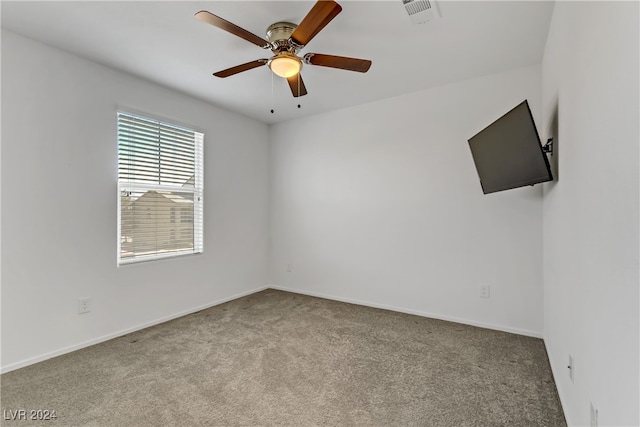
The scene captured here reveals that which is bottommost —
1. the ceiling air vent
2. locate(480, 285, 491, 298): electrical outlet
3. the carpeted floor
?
the carpeted floor

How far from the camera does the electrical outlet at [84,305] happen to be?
254cm

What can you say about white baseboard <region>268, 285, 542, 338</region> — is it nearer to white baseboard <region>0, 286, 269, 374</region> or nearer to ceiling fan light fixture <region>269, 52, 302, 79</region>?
white baseboard <region>0, 286, 269, 374</region>

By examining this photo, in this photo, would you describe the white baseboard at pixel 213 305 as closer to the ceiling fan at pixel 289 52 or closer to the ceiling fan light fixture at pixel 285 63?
the ceiling fan at pixel 289 52

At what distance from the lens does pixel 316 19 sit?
1.65m

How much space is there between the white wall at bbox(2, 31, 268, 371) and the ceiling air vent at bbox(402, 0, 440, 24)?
255 cm

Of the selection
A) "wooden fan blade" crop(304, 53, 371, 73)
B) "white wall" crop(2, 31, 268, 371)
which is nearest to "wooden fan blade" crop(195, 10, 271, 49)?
"wooden fan blade" crop(304, 53, 371, 73)

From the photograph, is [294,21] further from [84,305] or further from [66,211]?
[84,305]

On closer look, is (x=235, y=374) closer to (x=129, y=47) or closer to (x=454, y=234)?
(x=454, y=234)

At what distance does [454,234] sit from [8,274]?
12.4 feet

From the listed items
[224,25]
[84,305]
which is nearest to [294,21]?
[224,25]

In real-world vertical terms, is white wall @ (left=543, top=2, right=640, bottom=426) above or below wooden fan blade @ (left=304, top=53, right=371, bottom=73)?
below

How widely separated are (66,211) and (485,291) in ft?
12.6

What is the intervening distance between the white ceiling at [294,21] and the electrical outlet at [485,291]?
6.80ft

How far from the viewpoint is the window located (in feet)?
9.49
